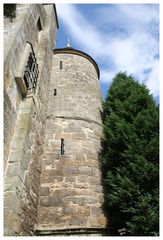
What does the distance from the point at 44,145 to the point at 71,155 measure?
0.88 metres

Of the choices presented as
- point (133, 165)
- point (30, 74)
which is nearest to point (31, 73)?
point (30, 74)

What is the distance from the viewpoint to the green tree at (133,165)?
19.4ft

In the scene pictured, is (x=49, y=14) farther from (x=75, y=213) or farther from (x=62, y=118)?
(x=75, y=213)

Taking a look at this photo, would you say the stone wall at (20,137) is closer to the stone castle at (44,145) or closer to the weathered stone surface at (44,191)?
the stone castle at (44,145)

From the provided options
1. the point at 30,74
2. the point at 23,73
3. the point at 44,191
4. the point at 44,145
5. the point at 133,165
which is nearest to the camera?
the point at 133,165

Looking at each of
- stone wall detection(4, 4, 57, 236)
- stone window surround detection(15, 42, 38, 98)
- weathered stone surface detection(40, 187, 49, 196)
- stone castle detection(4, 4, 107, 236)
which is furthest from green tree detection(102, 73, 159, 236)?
stone window surround detection(15, 42, 38, 98)

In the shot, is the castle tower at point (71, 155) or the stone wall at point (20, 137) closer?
the stone wall at point (20, 137)

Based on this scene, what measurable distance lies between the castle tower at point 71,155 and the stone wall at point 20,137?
34cm

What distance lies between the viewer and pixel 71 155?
8.06 meters

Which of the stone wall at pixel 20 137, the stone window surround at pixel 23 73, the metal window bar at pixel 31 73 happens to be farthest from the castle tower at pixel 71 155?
the stone window surround at pixel 23 73

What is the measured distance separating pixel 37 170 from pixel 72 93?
3518 millimetres

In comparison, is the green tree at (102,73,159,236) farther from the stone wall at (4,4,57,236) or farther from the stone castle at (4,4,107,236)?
the stone wall at (4,4,57,236)

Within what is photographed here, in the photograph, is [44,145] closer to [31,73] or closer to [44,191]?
[44,191]

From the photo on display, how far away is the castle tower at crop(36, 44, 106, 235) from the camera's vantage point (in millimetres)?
6746
